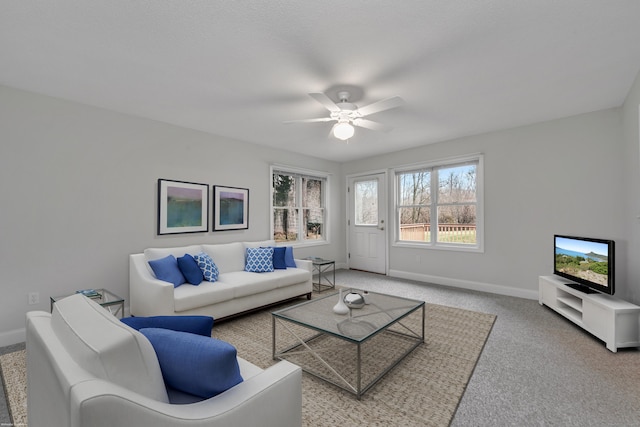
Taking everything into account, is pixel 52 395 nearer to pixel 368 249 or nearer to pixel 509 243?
pixel 509 243

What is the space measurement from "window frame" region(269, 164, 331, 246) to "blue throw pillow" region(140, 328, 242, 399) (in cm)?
381

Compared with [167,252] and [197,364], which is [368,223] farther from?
[197,364]

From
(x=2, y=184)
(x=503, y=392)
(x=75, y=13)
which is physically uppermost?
(x=75, y=13)

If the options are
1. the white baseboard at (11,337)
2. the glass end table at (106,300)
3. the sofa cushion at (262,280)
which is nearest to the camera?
the glass end table at (106,300)

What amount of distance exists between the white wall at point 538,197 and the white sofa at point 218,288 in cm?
274

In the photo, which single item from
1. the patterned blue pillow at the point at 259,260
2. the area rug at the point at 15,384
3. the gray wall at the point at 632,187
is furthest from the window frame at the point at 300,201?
the gray wall at the point at 632,187

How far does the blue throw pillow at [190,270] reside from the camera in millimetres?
3152

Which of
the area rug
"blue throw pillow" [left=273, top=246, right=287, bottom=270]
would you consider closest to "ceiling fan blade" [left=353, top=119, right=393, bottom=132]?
"blue throw pillow" [left=273, top=246, right=287, bottom=270]

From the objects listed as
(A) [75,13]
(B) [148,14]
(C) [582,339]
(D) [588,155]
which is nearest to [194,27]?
(B) [148,14]

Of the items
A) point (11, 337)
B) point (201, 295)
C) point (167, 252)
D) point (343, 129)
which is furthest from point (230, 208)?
point (11, 337)

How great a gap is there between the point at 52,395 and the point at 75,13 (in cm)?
210

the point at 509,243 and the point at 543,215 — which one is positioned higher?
the point at 543,215

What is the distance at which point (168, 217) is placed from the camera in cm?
367

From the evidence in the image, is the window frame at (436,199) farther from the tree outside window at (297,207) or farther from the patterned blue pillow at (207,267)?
the patterned blue pillow at (207,267)
